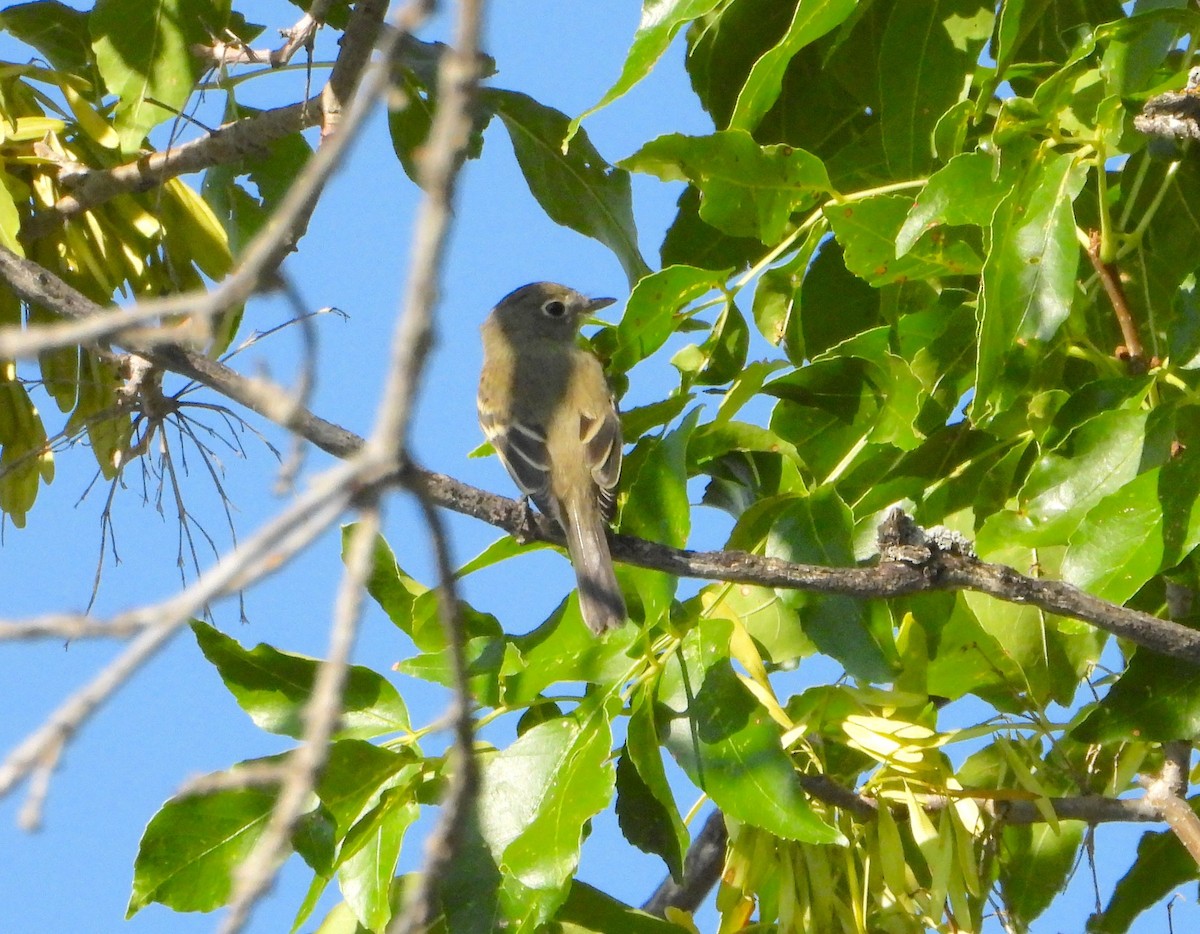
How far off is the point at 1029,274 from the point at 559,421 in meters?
2.41

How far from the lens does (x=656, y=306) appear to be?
3.29 meters

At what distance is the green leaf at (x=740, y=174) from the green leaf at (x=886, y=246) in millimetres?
107

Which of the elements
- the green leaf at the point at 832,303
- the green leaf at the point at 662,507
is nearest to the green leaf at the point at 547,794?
the green leaf at the point at 662,507

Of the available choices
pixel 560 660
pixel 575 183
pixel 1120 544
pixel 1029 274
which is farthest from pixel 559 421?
pixel 1120 544

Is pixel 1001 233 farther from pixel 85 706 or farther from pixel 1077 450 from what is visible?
pixel 85 706

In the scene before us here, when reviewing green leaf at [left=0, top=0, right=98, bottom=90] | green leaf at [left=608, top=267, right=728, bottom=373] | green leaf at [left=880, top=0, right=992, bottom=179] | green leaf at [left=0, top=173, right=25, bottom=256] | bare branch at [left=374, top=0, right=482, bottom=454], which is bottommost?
bare branch at [left=374, top=0, right=482, bottom=454]

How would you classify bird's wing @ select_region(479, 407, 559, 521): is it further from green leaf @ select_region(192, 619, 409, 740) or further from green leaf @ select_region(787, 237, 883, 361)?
green leaf @ select_region(192, 619, 409, 740)

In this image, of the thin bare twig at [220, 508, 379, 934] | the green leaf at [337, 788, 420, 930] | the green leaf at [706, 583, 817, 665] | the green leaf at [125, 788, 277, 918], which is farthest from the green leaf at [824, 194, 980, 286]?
the thin bare twig at [220, 508, 379, 934]

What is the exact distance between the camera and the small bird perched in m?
3.46

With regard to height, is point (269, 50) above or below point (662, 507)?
above

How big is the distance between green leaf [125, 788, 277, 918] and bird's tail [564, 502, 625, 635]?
0.76m

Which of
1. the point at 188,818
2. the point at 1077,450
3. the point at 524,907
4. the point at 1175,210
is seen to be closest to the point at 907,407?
the point at 1077,450

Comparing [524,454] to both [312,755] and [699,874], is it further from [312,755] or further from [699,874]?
[312,755]

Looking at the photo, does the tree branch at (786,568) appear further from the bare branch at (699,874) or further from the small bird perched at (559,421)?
the bare branch at (699,874)
